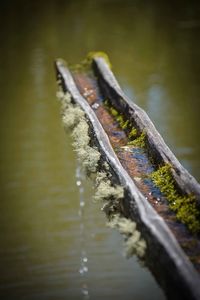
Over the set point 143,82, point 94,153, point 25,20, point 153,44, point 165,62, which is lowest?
point 94,153

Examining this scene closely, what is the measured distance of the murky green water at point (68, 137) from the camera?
682 centimetres

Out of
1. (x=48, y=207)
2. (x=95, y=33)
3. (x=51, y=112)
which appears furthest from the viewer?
(x=95, y=33)

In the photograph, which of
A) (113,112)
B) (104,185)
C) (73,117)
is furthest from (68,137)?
(104,185)

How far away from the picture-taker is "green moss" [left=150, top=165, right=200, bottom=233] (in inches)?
150

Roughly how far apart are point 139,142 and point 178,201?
1.40 m

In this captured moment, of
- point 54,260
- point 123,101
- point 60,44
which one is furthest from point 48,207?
point 60,44

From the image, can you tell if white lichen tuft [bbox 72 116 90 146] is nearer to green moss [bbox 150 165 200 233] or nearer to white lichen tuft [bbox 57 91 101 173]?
white lichen tuft [bbox 57 91 101 173]

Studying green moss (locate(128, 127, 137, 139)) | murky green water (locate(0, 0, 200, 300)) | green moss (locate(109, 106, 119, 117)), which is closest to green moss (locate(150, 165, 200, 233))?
green moss (locate(128, 127, 137, 139))

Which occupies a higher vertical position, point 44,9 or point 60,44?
point 44,9

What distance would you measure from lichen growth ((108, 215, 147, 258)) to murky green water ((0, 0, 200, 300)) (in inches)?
120

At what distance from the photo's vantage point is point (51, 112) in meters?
11.4

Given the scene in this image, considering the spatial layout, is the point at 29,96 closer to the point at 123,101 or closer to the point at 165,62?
the point at 165,62

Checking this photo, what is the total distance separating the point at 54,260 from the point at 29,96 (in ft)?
21.5

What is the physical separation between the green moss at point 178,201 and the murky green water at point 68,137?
2.70 m
